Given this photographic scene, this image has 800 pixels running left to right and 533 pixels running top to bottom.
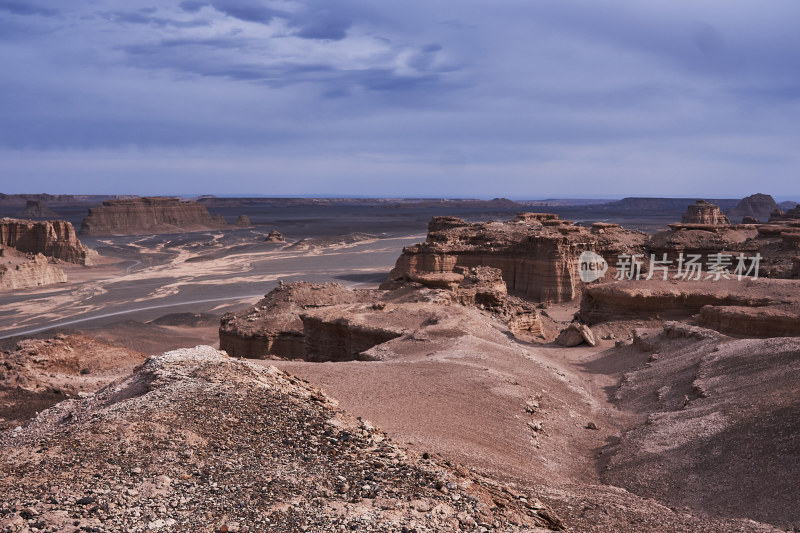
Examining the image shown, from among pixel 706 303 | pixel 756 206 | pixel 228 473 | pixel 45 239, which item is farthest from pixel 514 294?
pixel 756 206

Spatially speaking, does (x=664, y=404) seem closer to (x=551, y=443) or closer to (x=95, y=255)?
(x=551, y=443)

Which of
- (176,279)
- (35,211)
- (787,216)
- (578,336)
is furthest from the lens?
(35,211)

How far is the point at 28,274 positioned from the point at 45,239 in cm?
1567

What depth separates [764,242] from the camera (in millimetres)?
38219

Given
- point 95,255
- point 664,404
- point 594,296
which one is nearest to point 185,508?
point 664,404

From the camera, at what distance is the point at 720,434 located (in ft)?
30.7

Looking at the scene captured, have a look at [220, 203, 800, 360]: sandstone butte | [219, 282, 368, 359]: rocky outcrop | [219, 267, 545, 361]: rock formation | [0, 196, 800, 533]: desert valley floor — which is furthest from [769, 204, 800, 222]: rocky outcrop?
[219, 282, 368, 359]: rocky outcrop

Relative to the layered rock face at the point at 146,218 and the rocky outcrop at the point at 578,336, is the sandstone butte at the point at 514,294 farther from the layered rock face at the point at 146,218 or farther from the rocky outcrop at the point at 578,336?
the layered rock face at the point at 146,218

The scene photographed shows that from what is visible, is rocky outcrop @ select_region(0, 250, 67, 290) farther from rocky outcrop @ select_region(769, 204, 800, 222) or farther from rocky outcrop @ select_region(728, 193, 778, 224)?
rocky outcrop @ select_region(728, 193, 778, 224)

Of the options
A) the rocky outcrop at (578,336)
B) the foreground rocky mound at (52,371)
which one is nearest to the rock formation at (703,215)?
the rocky outcrop at (578,336)

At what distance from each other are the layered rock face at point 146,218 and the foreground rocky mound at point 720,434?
106 metres

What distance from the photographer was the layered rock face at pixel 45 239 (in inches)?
2562

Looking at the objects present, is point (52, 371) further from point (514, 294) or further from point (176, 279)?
point (176, 279)

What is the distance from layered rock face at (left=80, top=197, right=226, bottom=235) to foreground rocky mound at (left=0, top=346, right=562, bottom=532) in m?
108
